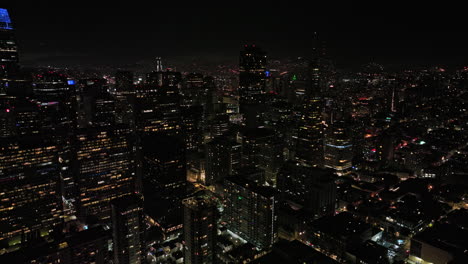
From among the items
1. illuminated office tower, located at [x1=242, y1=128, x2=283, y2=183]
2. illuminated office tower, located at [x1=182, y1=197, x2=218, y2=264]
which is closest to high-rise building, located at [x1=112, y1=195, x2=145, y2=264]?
illuminated office tower, located at [x1=182, y1=197, x2=218, y2=264]

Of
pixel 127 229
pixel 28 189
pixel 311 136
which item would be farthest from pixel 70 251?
pixel 311 136

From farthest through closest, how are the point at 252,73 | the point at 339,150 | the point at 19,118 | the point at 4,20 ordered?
the point at 252,73 < the point at 339,150 < the point at 19,118 < the point at 4,20

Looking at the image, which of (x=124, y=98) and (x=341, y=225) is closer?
(x=341, y=225)

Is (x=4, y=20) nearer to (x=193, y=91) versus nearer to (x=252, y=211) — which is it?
(x=193, y=91)

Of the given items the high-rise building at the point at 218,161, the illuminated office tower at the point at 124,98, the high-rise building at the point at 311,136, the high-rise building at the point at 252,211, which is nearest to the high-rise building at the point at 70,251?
the high-rise building at the point at 252,211

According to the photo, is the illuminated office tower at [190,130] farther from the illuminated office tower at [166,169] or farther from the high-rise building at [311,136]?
the high-rise building at [311,136]
